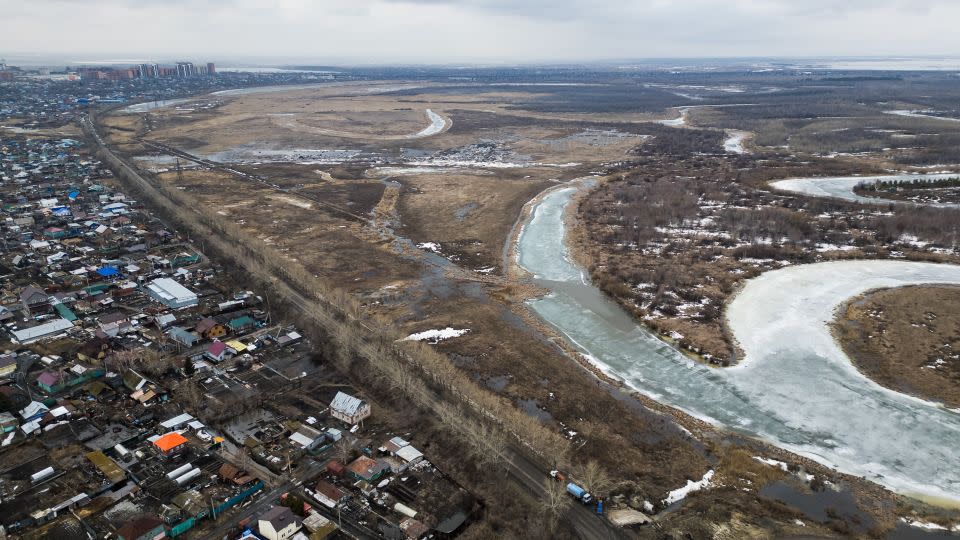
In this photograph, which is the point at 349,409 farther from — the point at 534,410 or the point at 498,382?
the point at 534,410

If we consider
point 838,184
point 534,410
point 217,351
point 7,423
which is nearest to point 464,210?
point 217,351

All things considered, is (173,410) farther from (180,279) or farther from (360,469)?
(180,279)

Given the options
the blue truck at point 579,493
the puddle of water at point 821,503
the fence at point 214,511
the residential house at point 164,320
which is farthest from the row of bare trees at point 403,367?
the puddle of water at point 821,503

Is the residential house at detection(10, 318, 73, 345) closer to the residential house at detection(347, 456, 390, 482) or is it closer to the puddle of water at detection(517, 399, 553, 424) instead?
the residential house at detection(347, 456, 390, 482)

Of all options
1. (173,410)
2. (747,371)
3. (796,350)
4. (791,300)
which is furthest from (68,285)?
(791,300)

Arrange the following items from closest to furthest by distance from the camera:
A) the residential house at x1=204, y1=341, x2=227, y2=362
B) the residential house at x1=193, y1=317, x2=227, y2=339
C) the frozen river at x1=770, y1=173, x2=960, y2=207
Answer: the residential house at x1=204, y1=341, x2=227, y2=362 < the residential house at x1=193, y1=317, x2=227, y2=339 < the frozen river at x1=770, y1=173, x2=960, y2=207

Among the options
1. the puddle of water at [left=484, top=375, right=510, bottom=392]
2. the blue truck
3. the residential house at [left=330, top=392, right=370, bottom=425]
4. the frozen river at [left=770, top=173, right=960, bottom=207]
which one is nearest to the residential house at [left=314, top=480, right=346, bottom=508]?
the residential house at [left=330, top=392, right=370, bottom=425]

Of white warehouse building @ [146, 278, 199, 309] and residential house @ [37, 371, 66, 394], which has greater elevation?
white warehouse building @ [146, 278, 199, 309]
